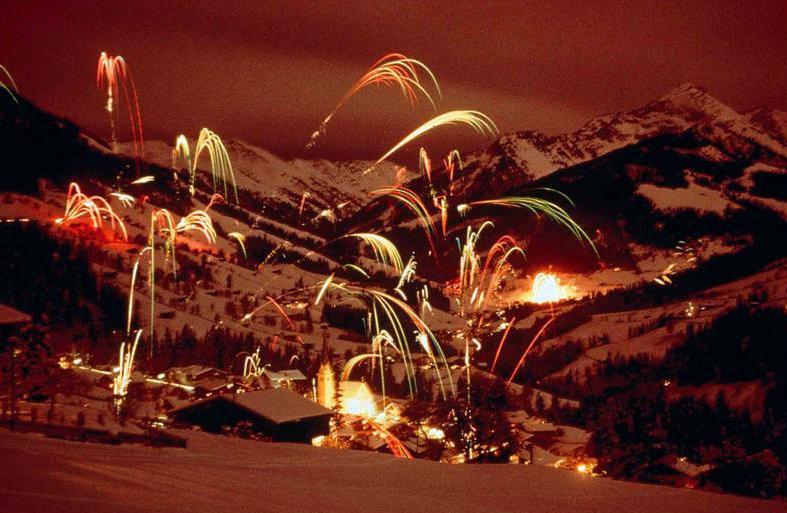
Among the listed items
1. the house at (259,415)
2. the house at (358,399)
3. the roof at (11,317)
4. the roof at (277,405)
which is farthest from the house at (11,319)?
the house at (358,399)

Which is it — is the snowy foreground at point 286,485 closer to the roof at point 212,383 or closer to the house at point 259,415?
the house at point 259,415

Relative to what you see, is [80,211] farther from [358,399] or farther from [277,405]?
[277,405]

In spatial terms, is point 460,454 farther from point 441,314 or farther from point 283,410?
point 441,314

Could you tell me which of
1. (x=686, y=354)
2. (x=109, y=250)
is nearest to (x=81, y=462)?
(x=686, y=354)

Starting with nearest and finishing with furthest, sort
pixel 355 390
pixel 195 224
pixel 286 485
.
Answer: pixel 286 485, pixel 195 224, pixel 355 390

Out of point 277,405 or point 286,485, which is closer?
point 286,485

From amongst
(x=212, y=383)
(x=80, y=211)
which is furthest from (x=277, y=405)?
(x=80, y=211)
